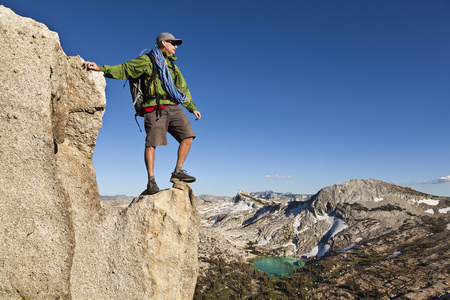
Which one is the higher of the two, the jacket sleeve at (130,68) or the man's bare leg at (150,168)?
the jacket sleeve at (130,68)

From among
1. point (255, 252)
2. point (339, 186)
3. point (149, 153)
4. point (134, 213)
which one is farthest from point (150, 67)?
point (339, 186)

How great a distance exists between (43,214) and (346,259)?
91.6 metres

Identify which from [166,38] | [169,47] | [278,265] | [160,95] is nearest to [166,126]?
[160,95]

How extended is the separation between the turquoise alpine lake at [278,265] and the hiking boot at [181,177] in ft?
275

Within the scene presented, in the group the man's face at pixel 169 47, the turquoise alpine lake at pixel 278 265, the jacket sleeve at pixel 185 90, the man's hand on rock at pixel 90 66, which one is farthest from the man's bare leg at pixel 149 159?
the turquoise alpine lake at pixel 278 265

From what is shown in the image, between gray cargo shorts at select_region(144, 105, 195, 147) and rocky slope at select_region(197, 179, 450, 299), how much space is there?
6421 cm

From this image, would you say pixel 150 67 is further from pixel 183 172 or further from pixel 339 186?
pixel 339 186

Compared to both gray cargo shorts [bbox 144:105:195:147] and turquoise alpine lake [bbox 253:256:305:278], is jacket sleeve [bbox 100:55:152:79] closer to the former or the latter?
gray cargo shorts [bbox 144:105:195:147]

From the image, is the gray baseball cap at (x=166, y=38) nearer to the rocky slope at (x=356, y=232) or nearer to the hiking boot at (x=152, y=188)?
the hiking boot at (x=152, y=188)

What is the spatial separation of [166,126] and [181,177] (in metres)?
1.48

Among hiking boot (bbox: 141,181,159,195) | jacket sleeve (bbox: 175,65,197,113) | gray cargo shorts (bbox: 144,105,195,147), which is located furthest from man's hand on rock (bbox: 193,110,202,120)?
hiking boot (bbox: 141,181,159,195)

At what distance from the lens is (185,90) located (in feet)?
23.4

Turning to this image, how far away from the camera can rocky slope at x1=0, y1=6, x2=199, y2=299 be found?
14.4ft

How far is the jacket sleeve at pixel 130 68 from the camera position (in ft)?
19.7
